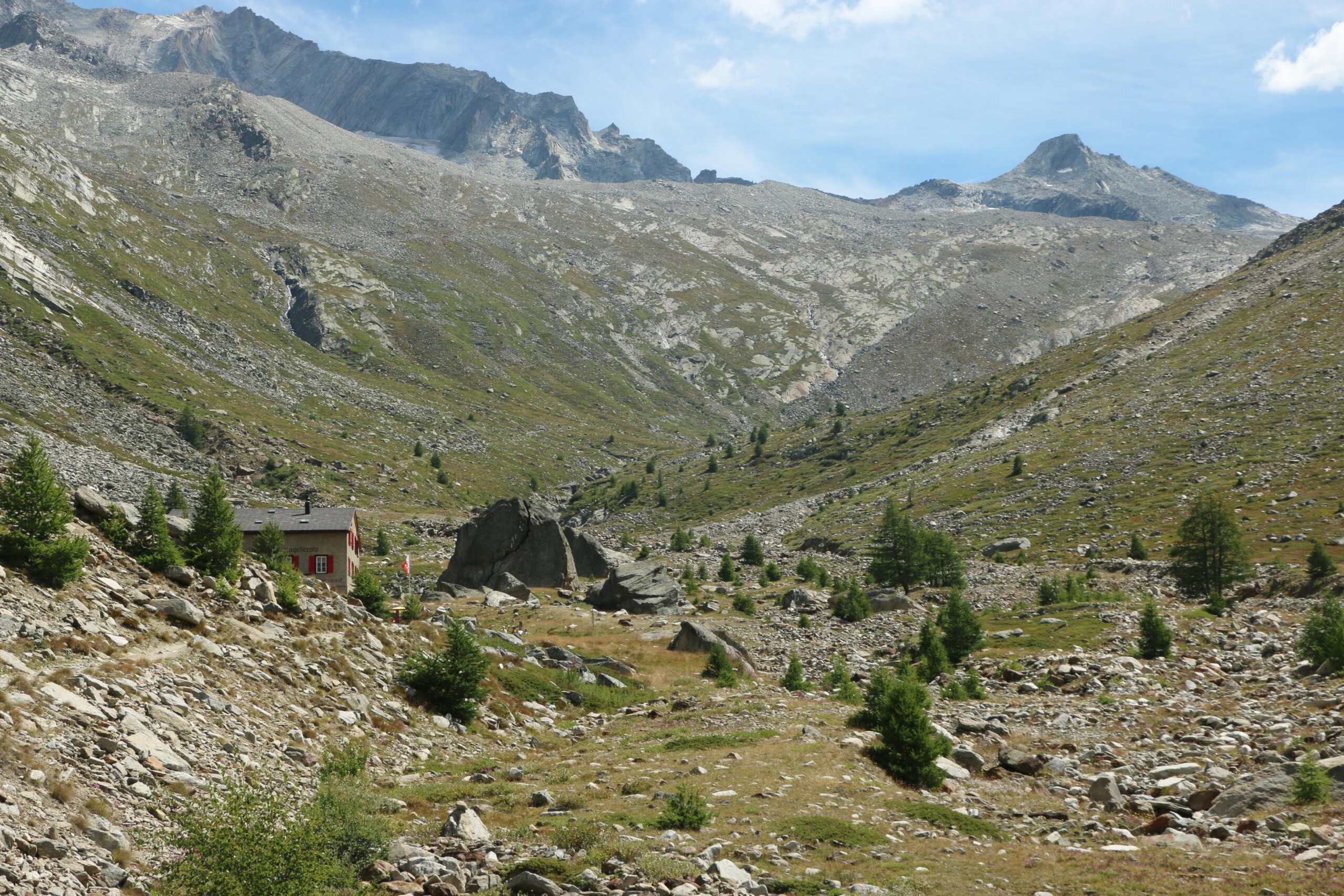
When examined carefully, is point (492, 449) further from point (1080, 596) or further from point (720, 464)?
point (1080, 596)

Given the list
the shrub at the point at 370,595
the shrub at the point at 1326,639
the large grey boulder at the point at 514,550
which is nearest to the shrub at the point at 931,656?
the shrub at the point at 1326,639

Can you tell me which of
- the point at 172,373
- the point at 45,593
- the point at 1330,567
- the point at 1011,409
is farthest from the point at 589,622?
the point at 172,373

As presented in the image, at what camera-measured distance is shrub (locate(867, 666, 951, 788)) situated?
22.0 metres

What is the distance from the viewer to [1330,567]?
51.6 metres

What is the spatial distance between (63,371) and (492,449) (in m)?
85.6

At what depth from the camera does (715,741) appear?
2577 cm

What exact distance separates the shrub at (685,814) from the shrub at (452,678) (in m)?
11.5

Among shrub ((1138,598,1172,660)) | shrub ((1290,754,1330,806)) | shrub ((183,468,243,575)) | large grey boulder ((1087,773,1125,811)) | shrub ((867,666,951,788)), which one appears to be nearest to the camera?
shrub ((1290,754,1330,806))

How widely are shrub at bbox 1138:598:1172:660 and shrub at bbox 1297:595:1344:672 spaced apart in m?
5.19

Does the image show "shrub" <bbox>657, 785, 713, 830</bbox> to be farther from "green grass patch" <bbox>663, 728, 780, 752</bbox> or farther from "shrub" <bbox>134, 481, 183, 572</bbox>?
"shrub" <bbox>134, 481, 183, 572</bbox>

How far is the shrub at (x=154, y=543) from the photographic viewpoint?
2364 centimetres

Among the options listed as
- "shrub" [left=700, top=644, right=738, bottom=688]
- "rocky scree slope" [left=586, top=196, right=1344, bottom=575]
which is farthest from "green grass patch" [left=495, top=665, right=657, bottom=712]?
"rocky scree slope" [left=586, top=196, right=1344, bottom=575]

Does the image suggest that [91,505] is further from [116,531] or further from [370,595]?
[370,595]

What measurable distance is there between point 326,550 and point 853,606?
40448 mm
